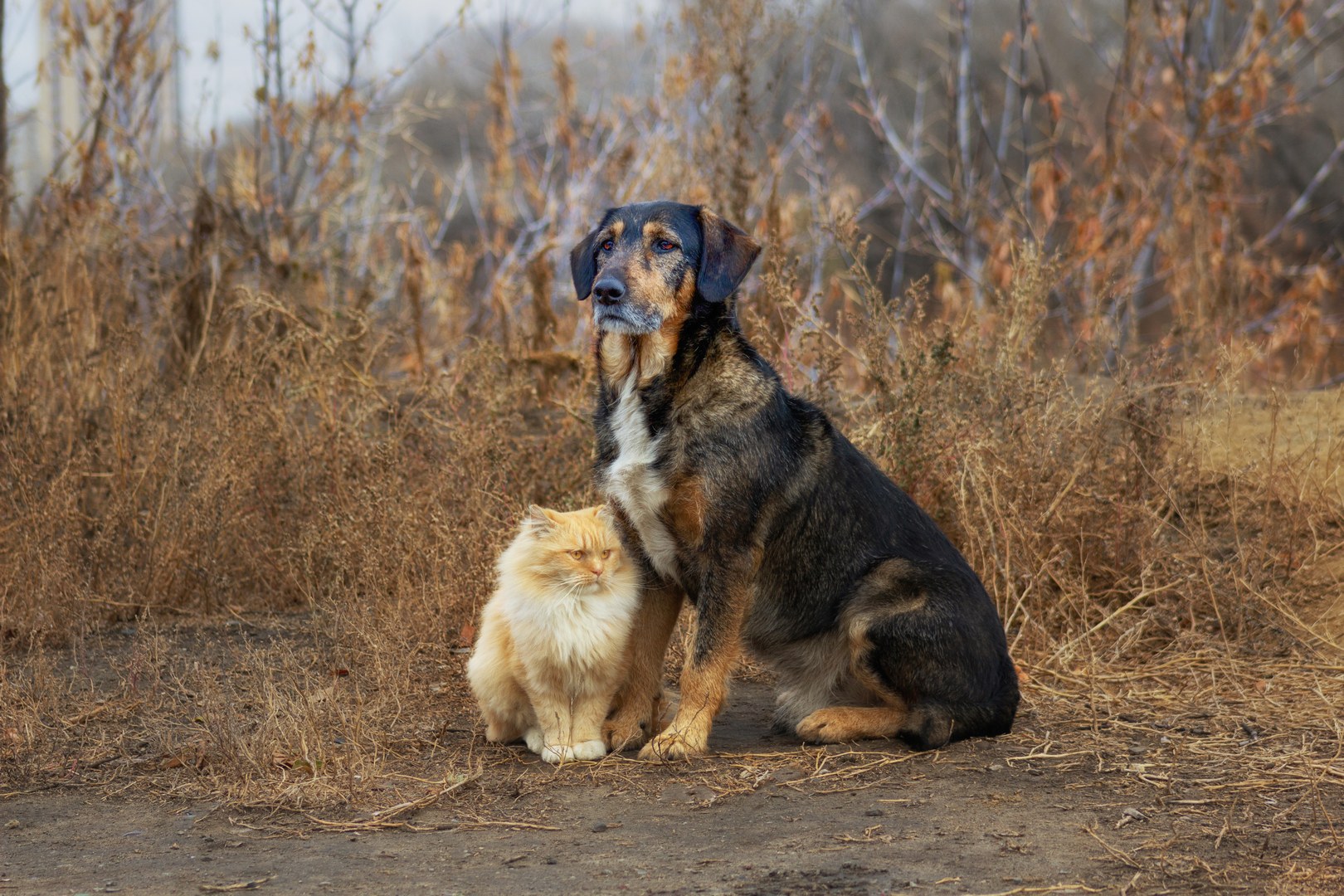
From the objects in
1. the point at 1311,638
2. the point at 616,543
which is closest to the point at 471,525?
the point at 616,543

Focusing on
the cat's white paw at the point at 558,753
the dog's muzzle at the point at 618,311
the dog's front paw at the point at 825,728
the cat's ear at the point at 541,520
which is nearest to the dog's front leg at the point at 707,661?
the cat's white paw at the point at 558,753

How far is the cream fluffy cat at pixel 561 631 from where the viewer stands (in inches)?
184

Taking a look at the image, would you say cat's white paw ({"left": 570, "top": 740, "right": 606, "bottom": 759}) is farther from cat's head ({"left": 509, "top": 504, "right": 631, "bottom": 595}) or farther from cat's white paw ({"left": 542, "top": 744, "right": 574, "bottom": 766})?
cat's head ({"left": 509, "top": 504, "right": 631, "bottom": 595})

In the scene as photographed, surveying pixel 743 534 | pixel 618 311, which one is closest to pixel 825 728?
pixel 743 534

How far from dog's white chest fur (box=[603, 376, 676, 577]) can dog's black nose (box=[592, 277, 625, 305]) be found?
0.38 metres

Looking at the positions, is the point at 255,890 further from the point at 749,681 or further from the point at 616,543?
the point at 749,681

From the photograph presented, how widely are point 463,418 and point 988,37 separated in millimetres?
18696

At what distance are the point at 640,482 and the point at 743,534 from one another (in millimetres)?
413

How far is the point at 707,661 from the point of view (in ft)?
15.6

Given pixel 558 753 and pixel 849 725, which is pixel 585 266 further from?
pixel 849 725

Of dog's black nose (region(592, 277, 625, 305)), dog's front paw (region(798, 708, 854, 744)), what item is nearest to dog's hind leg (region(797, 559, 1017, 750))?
dog's front paw (region(798, 708, 854, 744))

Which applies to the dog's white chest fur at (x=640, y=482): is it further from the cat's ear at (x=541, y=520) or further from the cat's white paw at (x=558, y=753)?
the cat's white paw at (x=558, y=753)

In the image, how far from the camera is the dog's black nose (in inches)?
181

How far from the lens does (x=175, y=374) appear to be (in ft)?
27.0
